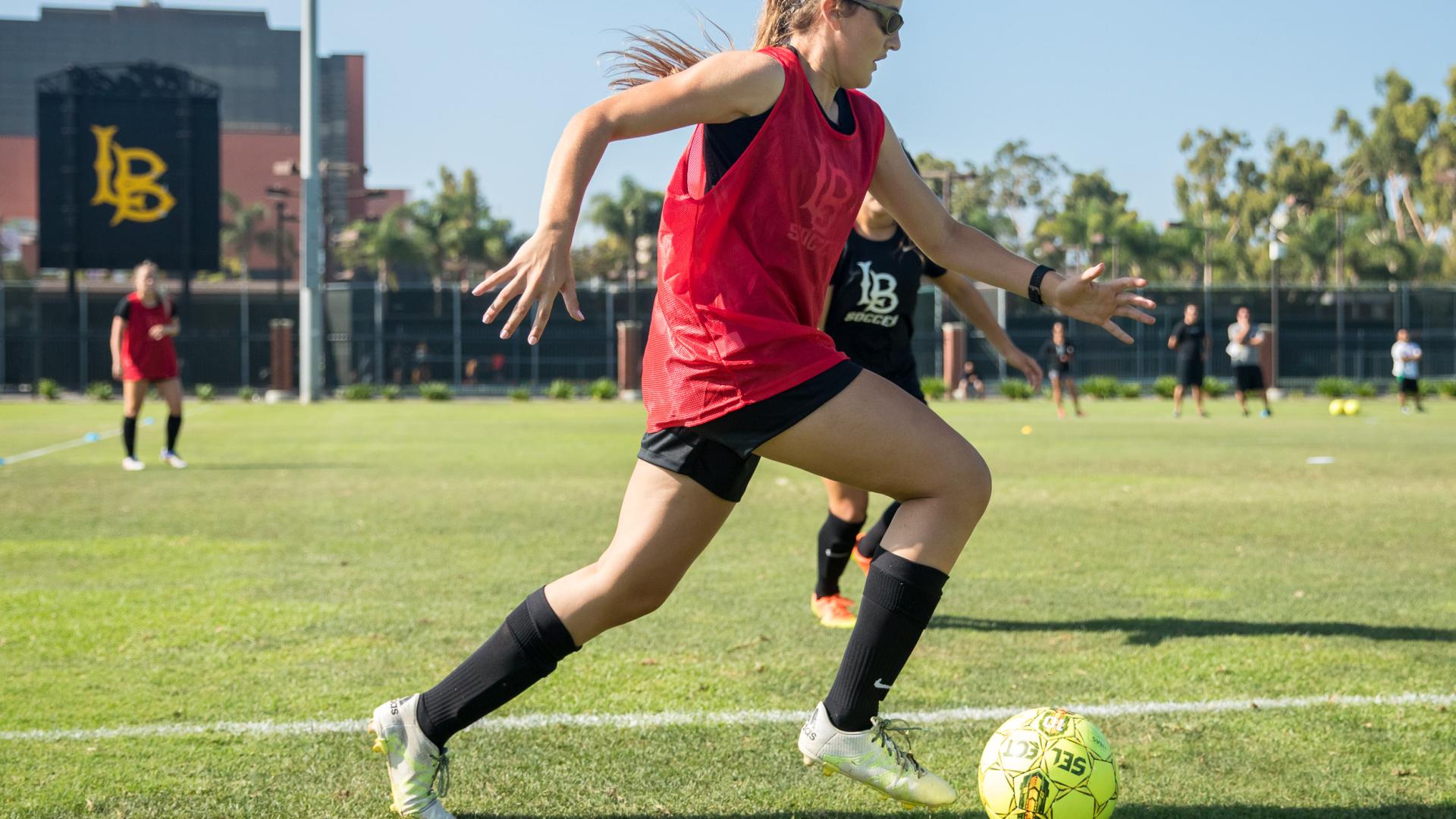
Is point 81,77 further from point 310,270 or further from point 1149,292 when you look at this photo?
point 1149,292

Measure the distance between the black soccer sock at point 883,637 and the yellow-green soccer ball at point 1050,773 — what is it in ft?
1.11

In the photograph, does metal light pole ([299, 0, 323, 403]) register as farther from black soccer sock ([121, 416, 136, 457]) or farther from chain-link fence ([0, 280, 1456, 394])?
black soccer sock ([121, 416, 136, 457])

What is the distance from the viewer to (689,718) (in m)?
4.21

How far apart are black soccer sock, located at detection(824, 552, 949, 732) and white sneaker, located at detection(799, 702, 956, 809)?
3 cm

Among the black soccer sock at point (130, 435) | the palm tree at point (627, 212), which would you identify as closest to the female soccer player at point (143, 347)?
the black soccer sock at point (130, 435)

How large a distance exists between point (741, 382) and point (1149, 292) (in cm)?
5346

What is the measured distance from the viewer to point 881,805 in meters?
3.42

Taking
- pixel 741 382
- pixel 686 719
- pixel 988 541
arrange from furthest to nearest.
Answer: pixel 988 541 → pixel 686 719 → pixel 741 382

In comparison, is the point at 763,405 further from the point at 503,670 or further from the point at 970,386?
the point at 970,386

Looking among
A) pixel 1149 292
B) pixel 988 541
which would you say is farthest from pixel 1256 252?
pixel 988 541

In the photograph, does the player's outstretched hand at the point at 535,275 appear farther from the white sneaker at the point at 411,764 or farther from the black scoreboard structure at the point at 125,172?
the black scoreboard structure at the point at 125,172

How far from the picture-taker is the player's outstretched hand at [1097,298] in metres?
3.42

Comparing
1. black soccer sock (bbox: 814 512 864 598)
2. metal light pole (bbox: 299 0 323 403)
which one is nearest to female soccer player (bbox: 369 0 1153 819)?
black soccer sock (bbox: 814 512 864 598)

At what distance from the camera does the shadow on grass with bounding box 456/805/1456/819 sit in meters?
3.25
